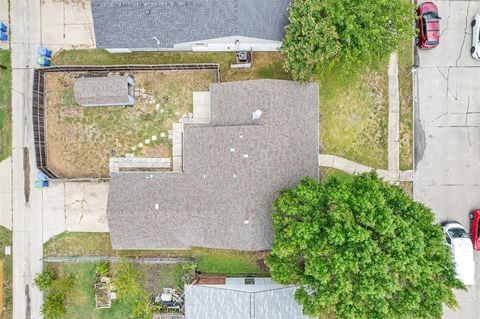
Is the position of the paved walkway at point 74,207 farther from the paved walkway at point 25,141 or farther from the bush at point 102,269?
the bush at point 102,269

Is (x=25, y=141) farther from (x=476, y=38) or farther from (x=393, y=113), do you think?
(x=476, y=38)

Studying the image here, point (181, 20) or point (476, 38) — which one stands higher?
point (181, 20)

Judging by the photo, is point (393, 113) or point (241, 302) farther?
point (393, 113)

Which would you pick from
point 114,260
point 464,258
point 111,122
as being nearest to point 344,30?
point 111,122

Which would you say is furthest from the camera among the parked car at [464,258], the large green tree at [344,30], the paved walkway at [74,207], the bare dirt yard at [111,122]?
the paved walkway at [74,207]

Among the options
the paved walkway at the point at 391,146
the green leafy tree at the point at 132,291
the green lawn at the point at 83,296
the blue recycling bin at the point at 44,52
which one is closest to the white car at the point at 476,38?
the paved walkway at the point at 391,146

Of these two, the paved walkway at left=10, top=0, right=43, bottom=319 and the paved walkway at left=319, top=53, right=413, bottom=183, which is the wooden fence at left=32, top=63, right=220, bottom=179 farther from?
the paved walkway at left=319, top=53, right=413, bottom=183

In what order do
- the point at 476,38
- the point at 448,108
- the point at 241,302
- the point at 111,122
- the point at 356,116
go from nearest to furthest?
the point at 241,302, the point at 476,38, the point at 356,116, the point at 448,108, the point at 111,122

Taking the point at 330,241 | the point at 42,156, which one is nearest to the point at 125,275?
the point at 42,156
